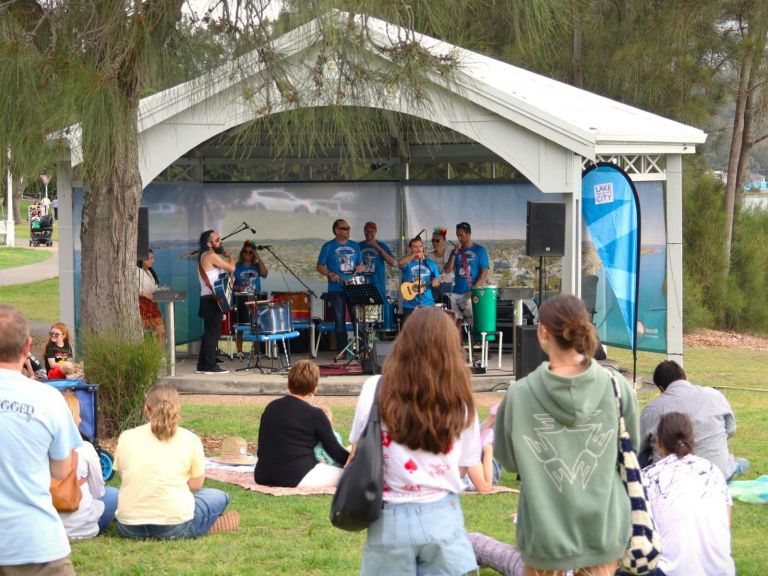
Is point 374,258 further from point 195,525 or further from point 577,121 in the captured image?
point 195,525

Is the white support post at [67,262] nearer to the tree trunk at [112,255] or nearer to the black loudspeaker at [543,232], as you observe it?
the tree trunk at [112,255]

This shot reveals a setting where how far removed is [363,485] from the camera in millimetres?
3520

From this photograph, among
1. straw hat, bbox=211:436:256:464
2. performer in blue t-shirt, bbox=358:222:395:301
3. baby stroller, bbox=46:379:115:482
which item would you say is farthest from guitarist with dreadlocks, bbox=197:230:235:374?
baby stroller, bbox=46:379:115:482

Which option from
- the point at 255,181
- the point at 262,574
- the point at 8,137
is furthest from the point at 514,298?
the point at 262,574

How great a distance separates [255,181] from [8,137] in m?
9.02

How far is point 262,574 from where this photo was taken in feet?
18.5

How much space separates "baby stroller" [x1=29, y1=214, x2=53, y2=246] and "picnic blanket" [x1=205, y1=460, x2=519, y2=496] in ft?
113

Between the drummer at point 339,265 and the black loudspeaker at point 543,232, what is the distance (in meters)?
4.28

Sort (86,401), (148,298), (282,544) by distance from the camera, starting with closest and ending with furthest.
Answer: (282,544) → (86,401) → (148,298)

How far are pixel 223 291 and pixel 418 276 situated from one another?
8.45 feet

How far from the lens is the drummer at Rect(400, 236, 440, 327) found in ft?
48.1

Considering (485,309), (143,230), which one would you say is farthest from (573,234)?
(143,230)

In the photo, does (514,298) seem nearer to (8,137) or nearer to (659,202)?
(659,202)

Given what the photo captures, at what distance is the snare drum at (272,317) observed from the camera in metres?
13.4
